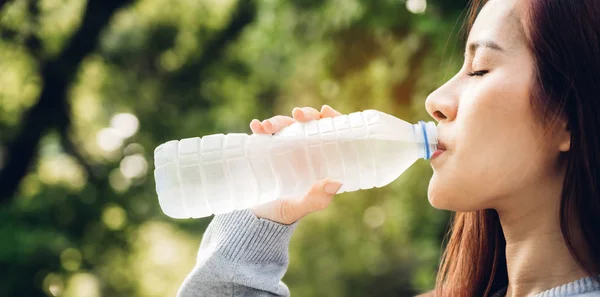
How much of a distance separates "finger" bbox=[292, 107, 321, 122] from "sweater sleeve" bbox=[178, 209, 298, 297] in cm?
26

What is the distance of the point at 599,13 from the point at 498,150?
1.05 feet

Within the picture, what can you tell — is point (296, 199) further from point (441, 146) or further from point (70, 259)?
point (70, 259)

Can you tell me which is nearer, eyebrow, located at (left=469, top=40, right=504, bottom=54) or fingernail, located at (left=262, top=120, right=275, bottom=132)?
eyebrow, located at (left=469, top=40, right=504, bottom=54)

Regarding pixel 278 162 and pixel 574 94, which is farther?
pixel 278 162

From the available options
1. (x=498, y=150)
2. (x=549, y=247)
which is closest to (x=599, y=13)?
(x=498, y=150)

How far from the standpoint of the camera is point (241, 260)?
1.65 meters

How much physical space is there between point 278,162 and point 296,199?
5.8 inches

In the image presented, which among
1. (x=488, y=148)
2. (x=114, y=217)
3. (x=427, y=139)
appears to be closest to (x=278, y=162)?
(x=427, y=139)

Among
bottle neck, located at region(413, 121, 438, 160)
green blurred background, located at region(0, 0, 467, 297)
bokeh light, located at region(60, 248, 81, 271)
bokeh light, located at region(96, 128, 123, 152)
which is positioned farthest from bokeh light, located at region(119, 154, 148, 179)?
bottle neck, located at region(413, 121, 438, 160)

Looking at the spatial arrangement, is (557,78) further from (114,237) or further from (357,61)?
(114,237)

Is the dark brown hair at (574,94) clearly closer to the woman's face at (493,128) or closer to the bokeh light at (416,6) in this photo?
the woman's face at (493,128)

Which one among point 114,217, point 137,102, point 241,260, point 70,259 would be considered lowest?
point 70,259

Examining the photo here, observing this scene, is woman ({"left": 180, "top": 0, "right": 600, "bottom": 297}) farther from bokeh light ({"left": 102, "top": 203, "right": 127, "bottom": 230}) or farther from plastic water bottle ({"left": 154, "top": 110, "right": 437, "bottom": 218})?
bokeh light ({"left": 102, "top": 203, "right": 127, "bottom": 230})

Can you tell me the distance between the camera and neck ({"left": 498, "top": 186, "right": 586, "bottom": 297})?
1.43 m
